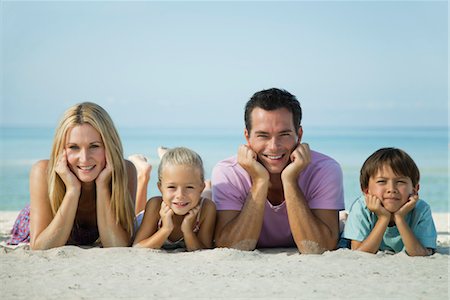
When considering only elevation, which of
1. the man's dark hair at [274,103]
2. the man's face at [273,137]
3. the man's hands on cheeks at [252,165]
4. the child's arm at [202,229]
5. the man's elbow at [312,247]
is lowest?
the man's elbow at [312,247]

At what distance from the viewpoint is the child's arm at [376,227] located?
17.5 feet

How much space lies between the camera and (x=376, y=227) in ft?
17.7

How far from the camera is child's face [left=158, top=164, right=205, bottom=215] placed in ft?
17.9

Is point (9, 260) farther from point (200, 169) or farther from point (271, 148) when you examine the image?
point (271, 148)

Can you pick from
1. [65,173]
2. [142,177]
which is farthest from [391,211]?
[142,177]

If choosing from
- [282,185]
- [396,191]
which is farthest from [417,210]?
[282,185]

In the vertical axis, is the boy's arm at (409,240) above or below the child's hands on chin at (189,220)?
below

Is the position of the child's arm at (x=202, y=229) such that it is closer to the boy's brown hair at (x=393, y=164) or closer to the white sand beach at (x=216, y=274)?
the white sand beach at (x=216, y=274)

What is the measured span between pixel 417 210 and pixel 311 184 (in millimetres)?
901

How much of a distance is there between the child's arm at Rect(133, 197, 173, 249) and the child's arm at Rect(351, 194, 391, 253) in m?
1.57

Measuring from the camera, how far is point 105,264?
5.06 metres

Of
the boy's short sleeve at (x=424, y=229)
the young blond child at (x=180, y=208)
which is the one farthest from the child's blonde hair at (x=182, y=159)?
the boy's short sleeve at (x=424, y=229)

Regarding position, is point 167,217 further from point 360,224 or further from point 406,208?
point 406,208

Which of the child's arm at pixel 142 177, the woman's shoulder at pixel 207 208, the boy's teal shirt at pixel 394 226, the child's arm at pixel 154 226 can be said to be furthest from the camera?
the child's arm at pixel 142 177
